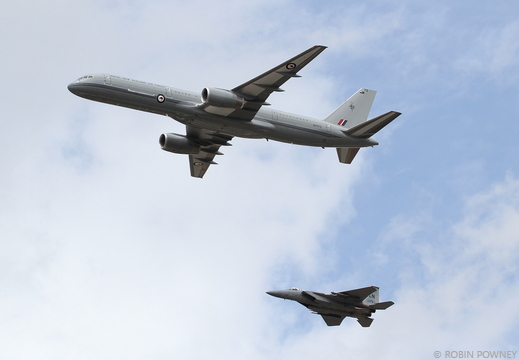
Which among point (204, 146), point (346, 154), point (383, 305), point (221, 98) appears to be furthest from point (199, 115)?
point (383, 305)

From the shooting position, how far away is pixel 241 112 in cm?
4491

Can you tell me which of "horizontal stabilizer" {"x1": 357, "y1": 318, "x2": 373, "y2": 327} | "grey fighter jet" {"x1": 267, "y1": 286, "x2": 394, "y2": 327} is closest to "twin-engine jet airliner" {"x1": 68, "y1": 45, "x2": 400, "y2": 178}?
"grey fighter jet" {"x1": 267, "y1": 286, "x2": 394, "y2": 327}

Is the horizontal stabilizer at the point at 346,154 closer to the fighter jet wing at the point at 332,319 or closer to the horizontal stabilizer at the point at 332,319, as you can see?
the fighter jet wing at the point at 332,319

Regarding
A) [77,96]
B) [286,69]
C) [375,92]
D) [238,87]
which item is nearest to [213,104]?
[238,87]

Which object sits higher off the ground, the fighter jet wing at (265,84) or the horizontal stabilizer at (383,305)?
the fighter jet wing at (265,84)

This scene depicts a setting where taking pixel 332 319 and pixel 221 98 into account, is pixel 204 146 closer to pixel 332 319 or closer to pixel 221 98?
pixel 221 98

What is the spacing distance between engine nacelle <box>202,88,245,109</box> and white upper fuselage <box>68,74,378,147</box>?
154 cm

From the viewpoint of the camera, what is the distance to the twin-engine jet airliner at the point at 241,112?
139 feet

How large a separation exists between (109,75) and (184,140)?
36.6 feet

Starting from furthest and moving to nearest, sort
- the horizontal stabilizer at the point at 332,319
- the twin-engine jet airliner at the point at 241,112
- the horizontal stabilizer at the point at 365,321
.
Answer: the horizontal stabilizer at the point at 332,319
the horizontal stabilizer at the point at 365,321
the twin-engine jet airliner at the point at 241,112

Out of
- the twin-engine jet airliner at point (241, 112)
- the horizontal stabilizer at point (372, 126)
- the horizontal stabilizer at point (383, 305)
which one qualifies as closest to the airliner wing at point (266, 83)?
the twin-engine jet airliner at point (241, 112)

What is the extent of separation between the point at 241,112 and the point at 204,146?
396 inches

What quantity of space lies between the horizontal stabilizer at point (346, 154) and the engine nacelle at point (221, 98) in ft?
40.5

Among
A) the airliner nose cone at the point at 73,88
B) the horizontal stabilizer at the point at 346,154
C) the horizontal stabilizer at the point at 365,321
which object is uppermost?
the horizontal stabilizer at the point at 346,154
